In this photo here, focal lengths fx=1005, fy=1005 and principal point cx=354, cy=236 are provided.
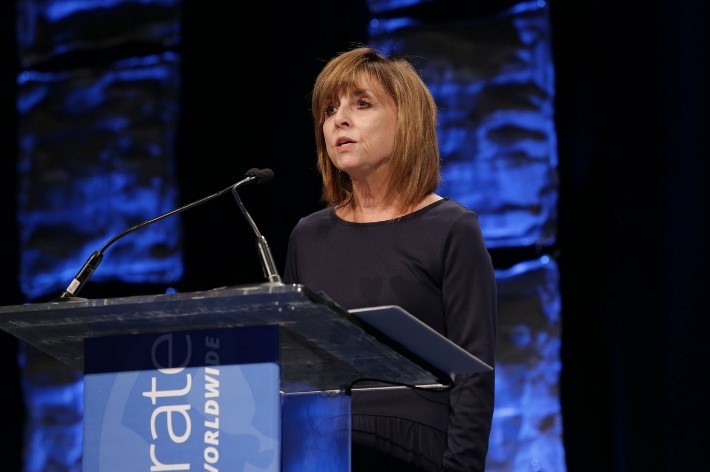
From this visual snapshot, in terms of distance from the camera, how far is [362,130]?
81.9 inches

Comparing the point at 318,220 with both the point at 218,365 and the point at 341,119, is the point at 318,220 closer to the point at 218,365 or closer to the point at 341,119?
the point at 341,119

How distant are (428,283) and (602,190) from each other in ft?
3.29

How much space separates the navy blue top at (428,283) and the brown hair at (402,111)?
3.0 inches

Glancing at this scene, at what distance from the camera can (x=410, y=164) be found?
212 centimetres

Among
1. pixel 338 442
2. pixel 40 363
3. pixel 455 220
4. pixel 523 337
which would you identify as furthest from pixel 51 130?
pixel 338 442

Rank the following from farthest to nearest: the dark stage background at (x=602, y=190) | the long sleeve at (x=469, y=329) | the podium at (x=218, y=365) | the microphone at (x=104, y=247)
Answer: the dark stage background at (x=602, y=190)
the long sleeve at (x=469, y=329)
the microphone at (x=104, y=247)
the podium at (x=218, y=365)

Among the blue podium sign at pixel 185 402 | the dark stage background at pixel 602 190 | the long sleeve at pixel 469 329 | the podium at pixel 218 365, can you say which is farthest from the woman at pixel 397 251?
the dark stage background at pixel 602 190

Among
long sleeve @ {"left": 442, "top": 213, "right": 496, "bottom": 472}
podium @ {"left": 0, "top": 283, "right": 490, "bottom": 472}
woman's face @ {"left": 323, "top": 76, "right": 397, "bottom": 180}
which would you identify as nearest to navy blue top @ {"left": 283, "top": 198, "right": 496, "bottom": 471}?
long sleeve @ {"left": 442, "top": 213, "right": 496, "bottom": 472}

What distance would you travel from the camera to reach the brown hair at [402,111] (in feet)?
6.91

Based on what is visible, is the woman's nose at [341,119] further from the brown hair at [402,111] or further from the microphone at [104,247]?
the microphone at [104,247]

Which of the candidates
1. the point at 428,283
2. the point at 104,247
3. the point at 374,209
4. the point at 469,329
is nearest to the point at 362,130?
the point at 374,209

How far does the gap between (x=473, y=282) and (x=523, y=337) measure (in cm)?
112

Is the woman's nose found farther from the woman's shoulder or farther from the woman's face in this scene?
the woman's shoulder

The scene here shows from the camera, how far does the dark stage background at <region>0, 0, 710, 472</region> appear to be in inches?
103
